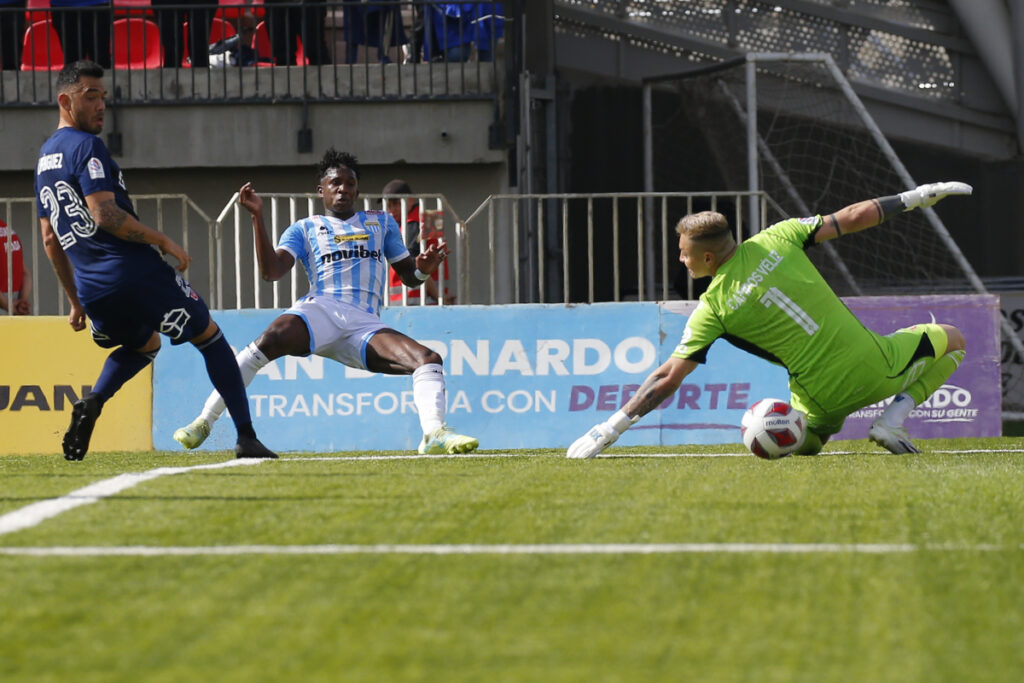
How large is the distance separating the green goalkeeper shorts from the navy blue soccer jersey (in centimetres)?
324

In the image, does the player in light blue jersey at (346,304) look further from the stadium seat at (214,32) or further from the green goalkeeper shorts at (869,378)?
the stadium seat at (214,32)

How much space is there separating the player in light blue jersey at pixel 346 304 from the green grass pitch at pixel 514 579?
7.14ft

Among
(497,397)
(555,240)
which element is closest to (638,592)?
(497,397)

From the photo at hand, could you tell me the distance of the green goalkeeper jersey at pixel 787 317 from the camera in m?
7.05

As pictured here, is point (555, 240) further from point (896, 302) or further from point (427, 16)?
point (896, 302)

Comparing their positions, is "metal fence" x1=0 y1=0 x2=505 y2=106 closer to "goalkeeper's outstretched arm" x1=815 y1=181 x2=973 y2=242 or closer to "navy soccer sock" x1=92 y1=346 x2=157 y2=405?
"navy soccer sock" x1=92 y1=346 x2=157 y2=405

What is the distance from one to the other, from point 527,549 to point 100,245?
3815mm

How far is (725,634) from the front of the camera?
2738 millimetres

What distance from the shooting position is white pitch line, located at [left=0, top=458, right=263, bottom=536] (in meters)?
4.41

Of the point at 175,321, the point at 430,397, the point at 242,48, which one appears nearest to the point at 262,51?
the point at 242,48

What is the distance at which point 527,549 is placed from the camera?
382 cm

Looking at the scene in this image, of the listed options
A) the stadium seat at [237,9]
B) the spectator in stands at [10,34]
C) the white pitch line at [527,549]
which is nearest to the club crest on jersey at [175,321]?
the white pitch line at [527,549]

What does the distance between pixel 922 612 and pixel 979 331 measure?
712 cm

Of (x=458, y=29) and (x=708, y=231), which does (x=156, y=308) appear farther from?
(x=458, y=29)
